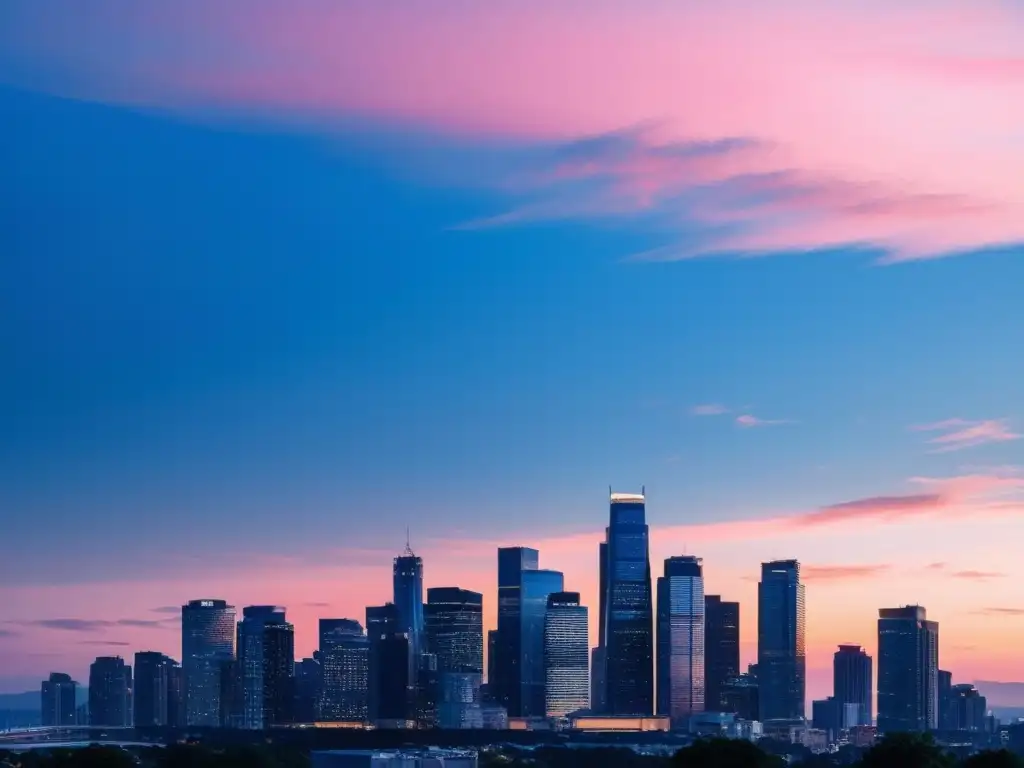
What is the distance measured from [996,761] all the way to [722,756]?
57.0 ft

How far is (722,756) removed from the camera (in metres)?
132

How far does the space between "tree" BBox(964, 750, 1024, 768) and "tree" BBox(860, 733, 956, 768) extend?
2.29m

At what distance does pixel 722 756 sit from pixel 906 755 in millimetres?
11930

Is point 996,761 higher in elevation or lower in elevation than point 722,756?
higher

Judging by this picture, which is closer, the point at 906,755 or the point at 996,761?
the point at 996,761

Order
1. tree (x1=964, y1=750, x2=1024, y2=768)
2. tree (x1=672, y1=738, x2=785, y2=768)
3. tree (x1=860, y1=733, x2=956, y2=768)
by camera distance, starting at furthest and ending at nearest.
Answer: tree (x1=860, y1=733, x2=956, y2=768)
tree (x1=672, y1=738, x2=785, y2=768)
tree (x1=964, y1=750, x2=1024, y2=768)

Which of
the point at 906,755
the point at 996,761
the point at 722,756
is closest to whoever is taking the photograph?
the point at 996,761

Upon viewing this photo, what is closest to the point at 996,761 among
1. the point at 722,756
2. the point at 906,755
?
the point at 906,755

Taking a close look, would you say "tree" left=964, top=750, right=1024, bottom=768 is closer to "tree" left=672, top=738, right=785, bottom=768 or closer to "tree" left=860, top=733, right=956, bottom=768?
"tree" left=860, top=733, right=956, bottom=768

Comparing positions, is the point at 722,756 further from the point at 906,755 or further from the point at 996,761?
the point at 996,761

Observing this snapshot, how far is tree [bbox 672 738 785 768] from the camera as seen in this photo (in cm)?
13112

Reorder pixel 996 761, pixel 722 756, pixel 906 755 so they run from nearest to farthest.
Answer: pixel 996 761
pixel 906 755
pixel 722 756

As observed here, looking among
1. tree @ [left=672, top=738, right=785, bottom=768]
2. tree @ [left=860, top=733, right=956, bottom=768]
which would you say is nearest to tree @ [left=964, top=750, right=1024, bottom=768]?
tree @ [left=860, top=733, right=956, bottom=768]

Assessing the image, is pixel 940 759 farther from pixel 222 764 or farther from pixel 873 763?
pixel 222 764
